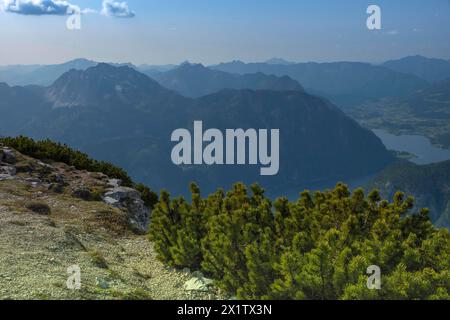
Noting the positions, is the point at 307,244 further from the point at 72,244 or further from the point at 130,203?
the point at 130,203

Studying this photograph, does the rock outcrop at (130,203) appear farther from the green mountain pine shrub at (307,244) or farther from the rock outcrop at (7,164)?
the green mountain pine shrub at (307,244)

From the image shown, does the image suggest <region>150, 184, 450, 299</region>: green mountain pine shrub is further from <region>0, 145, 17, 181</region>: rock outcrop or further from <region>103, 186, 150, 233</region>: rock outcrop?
<region>0, 145, 17, 181</region>: rock outcrop

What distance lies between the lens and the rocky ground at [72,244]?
15.6m

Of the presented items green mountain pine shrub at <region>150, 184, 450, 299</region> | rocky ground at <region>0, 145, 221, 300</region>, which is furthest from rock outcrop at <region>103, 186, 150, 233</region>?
green mountain pine shrub at <region>150, 184, 450, 299</region>

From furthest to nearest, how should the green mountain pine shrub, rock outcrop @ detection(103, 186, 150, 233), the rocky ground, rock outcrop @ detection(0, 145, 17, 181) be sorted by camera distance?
1. rock outcrop @ detection(0, 145, 17, 181)
2. rock outcrop @ detection(103, 186, 150, 233)
3. the rocky ground
4. the green mountain pine shrub

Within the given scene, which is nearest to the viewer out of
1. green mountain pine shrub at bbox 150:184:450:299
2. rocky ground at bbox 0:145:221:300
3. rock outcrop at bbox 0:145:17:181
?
green mountain pine shrub at bbox 150:184:450:299

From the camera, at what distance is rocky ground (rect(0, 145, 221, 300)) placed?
15.6 meters

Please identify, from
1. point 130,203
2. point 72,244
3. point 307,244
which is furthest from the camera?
point 130,203

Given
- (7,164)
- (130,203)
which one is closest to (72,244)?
(130,203)

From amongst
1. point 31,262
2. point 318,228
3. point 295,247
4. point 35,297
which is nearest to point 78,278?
point 35,297

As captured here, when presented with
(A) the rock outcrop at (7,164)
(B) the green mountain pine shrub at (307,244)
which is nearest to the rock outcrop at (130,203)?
(A) the rock outcrop at (7,164)

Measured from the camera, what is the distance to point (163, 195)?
20688 millimetres

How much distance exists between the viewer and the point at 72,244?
70.5 feet
